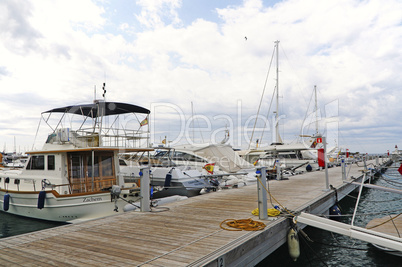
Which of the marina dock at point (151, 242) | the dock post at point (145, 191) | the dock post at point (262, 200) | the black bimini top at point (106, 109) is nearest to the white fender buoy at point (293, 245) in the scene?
the marina dock at point (151, 242)

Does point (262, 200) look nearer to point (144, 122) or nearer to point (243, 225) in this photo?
point (243, 225)

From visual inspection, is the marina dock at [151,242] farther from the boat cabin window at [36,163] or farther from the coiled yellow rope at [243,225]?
the boat cabin window at [36,163]

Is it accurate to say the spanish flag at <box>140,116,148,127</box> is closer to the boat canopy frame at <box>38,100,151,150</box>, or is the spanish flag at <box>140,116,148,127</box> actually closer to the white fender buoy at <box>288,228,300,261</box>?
the boat canopy frame at <box>38,100,151,150</box>

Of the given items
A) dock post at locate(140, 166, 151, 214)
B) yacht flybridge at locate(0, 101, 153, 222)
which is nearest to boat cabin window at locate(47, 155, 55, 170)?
yacht flybridge at locate(0, 101, 153, 222)

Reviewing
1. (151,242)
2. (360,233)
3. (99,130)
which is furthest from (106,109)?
(360,233)

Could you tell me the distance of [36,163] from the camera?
1281cm

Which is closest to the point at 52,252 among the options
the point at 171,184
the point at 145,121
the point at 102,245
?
the point at 102,245

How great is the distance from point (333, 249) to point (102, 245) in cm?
735

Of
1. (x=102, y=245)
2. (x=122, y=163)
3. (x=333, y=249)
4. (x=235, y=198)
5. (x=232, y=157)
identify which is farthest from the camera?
(x=232, y=157)

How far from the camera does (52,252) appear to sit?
4.76 meters

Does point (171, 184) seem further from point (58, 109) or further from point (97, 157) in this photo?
point (58, 109)

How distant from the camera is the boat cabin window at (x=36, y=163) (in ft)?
41.0

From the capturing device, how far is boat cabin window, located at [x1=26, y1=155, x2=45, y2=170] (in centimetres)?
1251

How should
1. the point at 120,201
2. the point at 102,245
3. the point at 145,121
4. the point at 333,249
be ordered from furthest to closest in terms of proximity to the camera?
1. the point at 145,121
2. the point at 120,201
3. the point at 333,249
4. the point at 102,245
